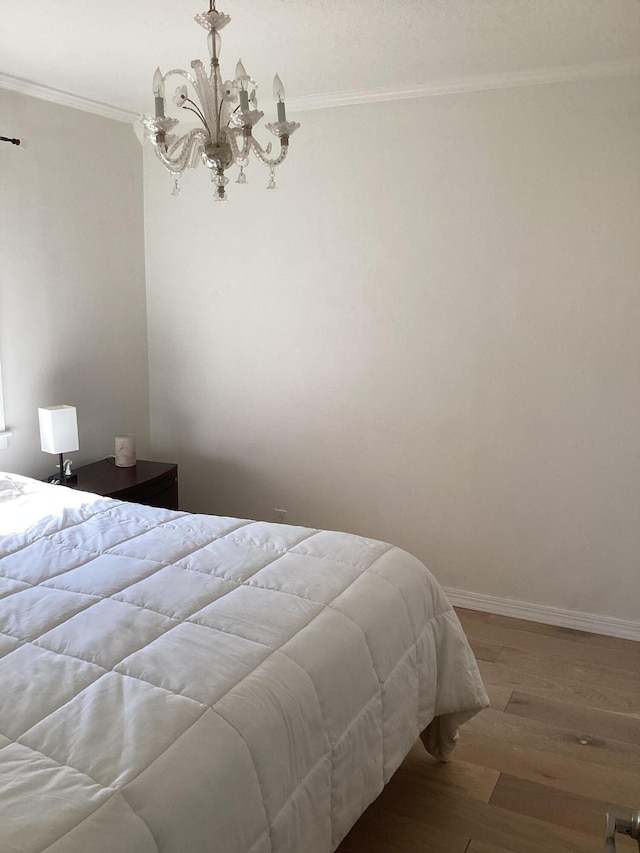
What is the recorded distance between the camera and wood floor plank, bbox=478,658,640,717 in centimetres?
285

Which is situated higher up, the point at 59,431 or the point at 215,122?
the point at 215,122

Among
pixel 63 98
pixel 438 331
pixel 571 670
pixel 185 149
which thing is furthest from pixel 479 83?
pixel 571 670

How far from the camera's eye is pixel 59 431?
3504mm

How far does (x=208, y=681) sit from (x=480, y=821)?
116cm

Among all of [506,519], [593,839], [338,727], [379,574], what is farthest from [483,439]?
[338,727]

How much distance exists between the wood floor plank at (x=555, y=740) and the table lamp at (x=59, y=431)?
86.0 inches

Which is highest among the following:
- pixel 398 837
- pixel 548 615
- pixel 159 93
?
pixel 159 93

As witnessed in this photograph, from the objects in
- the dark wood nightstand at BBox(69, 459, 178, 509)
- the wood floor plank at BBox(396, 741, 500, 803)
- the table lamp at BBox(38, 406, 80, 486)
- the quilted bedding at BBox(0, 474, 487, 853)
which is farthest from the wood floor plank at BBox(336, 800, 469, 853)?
the table lamp at BBox(38, 406, 80, 486)

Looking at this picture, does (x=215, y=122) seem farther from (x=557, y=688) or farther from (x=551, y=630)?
(x=551, y=630)

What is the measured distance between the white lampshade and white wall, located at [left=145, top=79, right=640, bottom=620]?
2.97 feet

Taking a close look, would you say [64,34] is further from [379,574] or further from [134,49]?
[379,574]

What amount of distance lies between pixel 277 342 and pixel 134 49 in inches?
62.1

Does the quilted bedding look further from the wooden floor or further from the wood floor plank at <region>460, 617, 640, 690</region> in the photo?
the wood floor plank at <region>460, 617, 640, 690</region>

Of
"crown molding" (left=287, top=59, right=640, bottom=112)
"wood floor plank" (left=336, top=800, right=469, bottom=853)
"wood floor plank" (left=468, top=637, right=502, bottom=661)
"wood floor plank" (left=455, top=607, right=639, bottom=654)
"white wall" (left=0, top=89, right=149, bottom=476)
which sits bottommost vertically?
"wood floor plank" (left=336, top=800, right=469, bottom=853)
